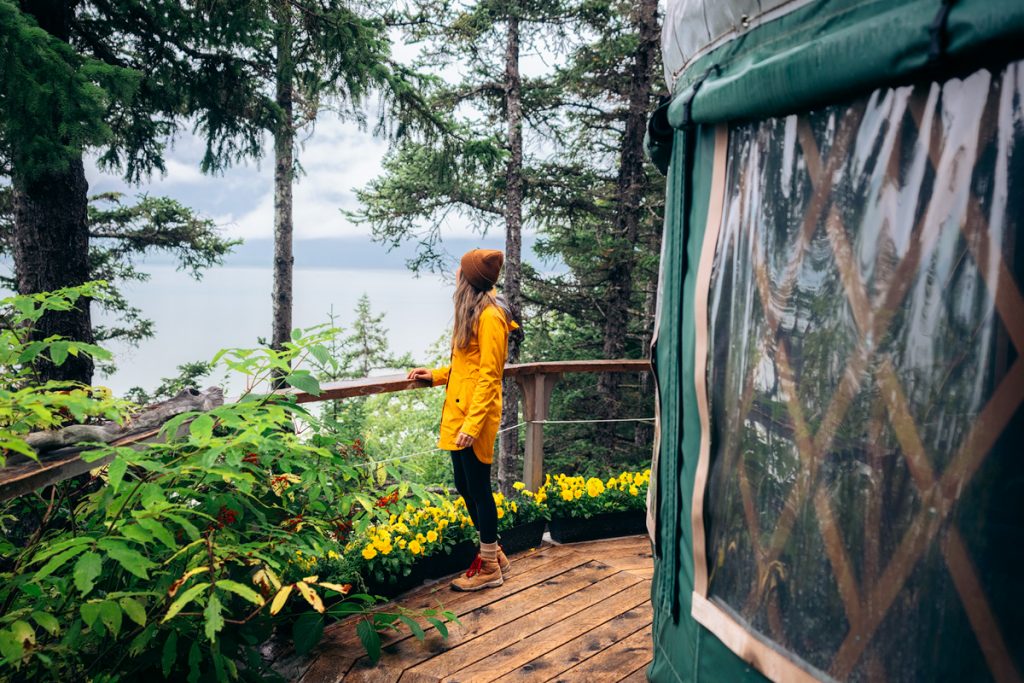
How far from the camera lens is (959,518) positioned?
3.86ft

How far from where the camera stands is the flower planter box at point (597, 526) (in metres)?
3.65

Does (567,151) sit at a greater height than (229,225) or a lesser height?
greater

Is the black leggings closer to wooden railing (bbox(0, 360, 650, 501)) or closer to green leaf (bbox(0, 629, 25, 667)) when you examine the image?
wooden railing (bbox(0, 360, 650, 501))

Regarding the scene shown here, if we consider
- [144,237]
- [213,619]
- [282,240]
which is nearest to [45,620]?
[213,619]

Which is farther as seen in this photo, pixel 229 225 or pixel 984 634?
pixel 229 225

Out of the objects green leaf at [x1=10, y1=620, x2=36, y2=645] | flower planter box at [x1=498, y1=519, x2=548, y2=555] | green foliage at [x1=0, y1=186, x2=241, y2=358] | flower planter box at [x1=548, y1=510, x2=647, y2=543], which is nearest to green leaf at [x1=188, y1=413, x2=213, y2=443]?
green leaf at [x1=10, y1=620, x2=36, y2=645]

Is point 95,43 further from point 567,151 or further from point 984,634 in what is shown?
point 567,151

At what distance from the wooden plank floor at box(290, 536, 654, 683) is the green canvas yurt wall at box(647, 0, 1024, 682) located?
2.36ft

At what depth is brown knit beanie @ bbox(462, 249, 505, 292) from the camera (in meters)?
2.76

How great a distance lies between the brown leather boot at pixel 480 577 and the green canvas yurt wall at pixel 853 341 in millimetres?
1296

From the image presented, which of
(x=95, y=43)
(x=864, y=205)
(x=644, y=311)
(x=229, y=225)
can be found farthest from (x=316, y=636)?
(x=644, y=311)

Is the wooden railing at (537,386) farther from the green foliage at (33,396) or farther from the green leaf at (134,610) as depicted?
the green leaf at (134,610)

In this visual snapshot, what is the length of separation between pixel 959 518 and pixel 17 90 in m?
4.53

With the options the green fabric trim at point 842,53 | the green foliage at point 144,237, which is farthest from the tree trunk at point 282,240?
the green fabric trim at point 842,53
